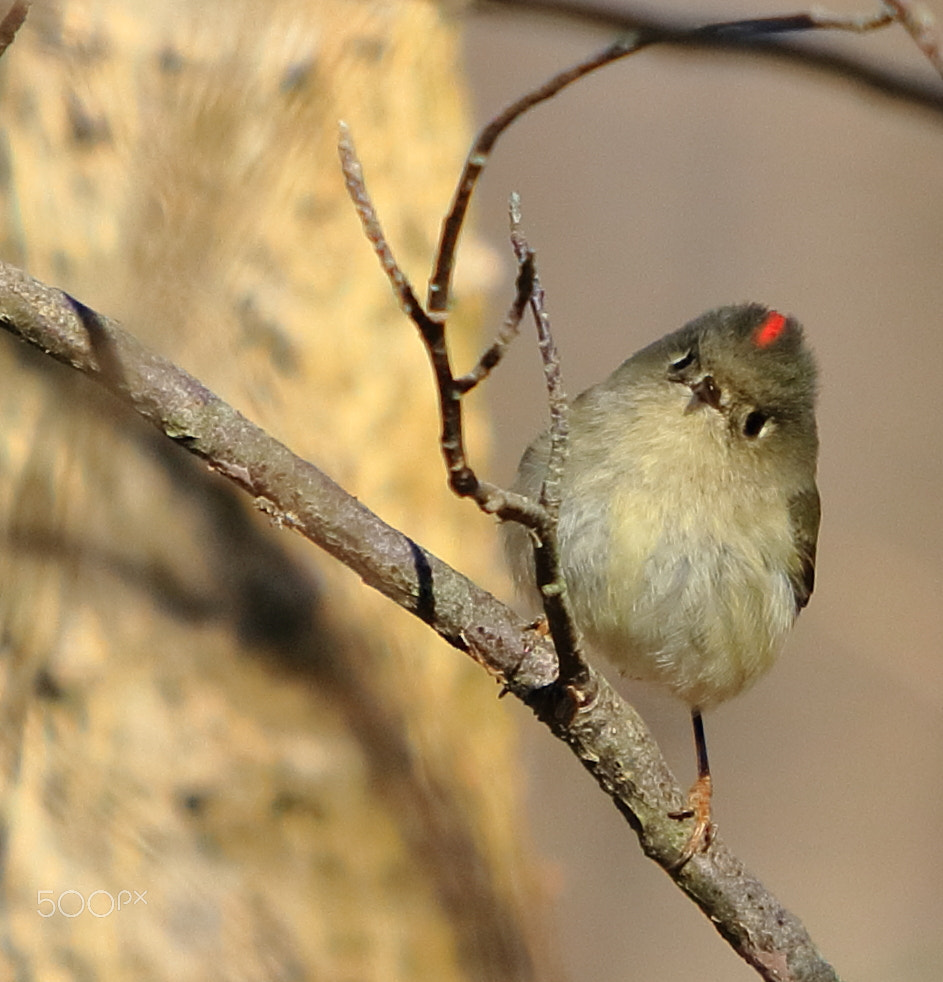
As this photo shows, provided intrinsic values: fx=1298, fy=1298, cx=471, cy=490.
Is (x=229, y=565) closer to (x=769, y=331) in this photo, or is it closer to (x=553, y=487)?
(x=769, y=331)

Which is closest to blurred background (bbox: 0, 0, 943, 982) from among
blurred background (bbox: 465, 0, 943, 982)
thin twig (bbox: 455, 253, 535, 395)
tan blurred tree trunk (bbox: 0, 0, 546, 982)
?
tan blurred tree trunk (bbox: 0, 0, 546, 982)

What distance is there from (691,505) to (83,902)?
108cm

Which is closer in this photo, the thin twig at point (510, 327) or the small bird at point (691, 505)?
the thin twig at point (510, 327)

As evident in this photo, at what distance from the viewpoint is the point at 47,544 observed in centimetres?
189

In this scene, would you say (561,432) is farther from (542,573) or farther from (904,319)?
(904,319)

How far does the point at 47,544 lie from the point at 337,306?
0.73 m

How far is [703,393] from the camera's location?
194 centimetres

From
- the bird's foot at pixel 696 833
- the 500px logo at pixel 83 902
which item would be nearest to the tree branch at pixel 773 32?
the bird's foot at pixel 696 833

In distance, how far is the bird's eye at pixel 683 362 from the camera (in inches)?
77.5

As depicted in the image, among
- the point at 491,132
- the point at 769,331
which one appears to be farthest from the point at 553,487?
the point at 769,331

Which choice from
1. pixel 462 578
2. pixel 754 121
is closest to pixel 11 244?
pixel 462 578

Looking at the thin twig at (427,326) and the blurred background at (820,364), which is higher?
the blurred background at (820,364)

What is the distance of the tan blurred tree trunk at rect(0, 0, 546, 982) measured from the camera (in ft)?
6.20

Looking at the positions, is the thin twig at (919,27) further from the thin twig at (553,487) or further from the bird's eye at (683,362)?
the bird's eye at (683,362)
